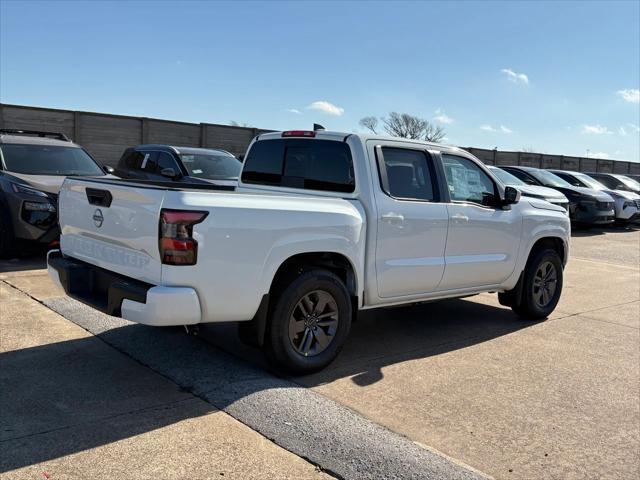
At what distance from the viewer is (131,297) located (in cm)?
382

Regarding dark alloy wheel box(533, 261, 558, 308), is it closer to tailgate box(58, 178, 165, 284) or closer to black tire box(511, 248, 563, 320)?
black tire box(511, 248, 563, 320)

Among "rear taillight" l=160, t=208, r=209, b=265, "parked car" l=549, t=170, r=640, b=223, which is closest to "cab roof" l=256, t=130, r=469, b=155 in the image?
"rear taillight" l=160, t=208, r=209, b=265

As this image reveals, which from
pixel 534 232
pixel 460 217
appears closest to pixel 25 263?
pixel 460 217

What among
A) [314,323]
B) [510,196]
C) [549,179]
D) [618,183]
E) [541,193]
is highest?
[618,183]

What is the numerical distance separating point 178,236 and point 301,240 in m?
0.94

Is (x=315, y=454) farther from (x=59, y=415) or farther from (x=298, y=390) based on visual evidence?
(x=59, y=415)

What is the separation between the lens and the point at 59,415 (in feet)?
12.0

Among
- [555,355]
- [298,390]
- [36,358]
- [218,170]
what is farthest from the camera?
[218,170]

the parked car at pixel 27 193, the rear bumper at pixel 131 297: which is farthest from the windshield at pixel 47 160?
the rear bumper at pixel 131 297

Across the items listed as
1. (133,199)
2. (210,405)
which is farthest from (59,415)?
(133,199)

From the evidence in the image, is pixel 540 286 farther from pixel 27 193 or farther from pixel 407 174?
pixel 27 193

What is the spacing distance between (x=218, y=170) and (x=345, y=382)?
6579mm

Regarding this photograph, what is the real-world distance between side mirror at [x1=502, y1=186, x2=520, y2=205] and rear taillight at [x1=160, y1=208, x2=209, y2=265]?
3421mm

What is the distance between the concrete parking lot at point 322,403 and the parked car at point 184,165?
4.26 m
